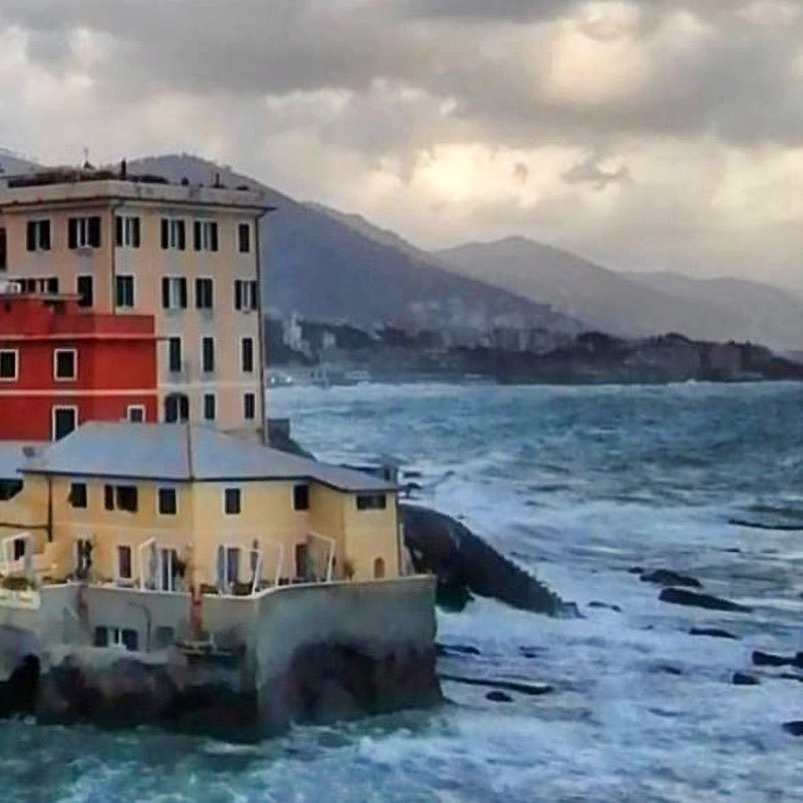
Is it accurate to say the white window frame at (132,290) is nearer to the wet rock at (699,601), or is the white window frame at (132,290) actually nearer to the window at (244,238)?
the window at (244,238)

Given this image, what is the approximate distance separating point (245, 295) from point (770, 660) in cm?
1553

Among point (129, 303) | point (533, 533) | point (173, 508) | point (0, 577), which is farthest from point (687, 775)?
point (533, 533)

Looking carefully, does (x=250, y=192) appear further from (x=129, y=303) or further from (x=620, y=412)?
(x=620, y=412)

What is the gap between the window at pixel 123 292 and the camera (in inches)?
2009

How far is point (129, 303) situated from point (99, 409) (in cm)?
368

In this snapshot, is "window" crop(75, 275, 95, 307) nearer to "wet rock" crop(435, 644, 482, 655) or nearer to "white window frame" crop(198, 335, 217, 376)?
"white window frame" crop(198, 335, 217, 376)

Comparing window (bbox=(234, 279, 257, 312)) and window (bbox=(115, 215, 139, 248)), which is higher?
window (bbox=(115, 215, 139, 248))

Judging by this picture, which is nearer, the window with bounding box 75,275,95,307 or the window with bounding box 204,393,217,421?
the window with bounding box 75,275,95,307

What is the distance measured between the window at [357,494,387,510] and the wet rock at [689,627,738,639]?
1319 cm

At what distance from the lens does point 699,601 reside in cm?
5938

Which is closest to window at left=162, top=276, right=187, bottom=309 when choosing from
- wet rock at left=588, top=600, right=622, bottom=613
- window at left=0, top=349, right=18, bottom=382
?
window at left=0, top=349, right=18, bottom=382

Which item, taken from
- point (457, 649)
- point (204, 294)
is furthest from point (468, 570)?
point (204, 294)

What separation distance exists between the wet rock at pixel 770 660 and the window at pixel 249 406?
1367 cm

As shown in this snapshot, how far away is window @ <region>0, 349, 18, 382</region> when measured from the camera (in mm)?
48906
